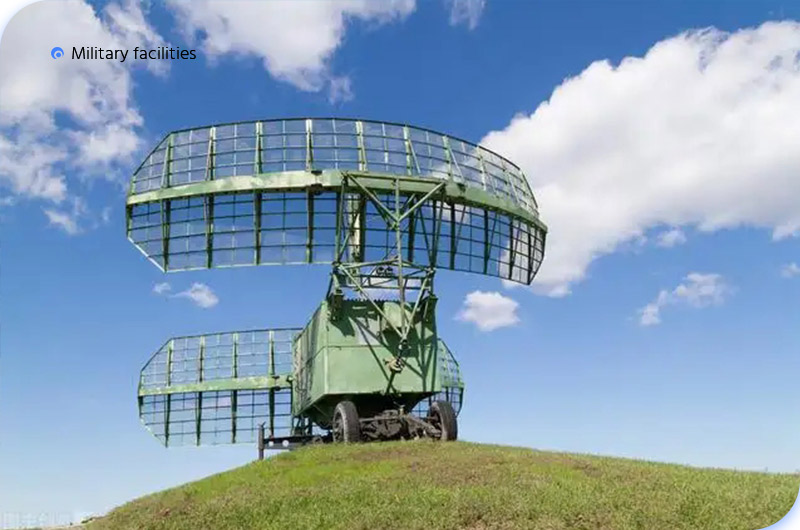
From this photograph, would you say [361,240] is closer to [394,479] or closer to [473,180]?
[473,180]

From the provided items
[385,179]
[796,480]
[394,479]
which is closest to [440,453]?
[394,479]

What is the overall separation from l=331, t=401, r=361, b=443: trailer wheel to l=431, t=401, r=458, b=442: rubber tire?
213 centimetres

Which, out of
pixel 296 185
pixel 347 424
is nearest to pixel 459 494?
pixel 347 424

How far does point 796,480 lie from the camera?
15.1 meters

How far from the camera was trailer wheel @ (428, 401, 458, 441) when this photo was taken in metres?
19.4

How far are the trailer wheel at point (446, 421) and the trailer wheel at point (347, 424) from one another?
83.3 inches

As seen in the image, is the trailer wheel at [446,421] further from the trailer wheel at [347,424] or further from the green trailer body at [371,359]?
the trailer wheel at [347,424]

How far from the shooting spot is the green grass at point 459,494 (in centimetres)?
1134

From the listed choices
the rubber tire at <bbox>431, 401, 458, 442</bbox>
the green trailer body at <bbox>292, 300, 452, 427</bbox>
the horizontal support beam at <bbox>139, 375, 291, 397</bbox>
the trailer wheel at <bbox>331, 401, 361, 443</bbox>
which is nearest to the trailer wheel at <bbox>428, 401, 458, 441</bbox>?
the rubber tire at <bbox>431, 401, 458, 442</bbox>

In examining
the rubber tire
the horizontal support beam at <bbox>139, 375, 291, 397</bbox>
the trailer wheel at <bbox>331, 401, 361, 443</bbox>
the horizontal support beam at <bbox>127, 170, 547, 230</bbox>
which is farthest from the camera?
the horizontal support beam at <bbox>139, 375, 291, 397</bbox>

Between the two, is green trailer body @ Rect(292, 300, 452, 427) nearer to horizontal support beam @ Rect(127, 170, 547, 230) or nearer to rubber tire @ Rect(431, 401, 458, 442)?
rubber tire @ Rect(431, 401, 458, 442)

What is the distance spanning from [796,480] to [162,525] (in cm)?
1221

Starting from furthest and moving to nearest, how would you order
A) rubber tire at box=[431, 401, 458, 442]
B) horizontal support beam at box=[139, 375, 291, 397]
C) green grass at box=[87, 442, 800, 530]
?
horizontal support beam at box=[139, 375, 291, 397] → rubber tire at box=[431, 401, 458, 442] → green grass at box=[87, 442, 800, 530]

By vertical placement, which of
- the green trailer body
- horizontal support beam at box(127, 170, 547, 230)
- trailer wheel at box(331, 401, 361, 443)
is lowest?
trailer wheel at box(331, 401, 361, 443)
